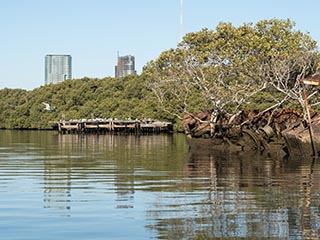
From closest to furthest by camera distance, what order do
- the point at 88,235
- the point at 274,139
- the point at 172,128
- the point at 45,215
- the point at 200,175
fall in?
the point at 88,235 → the point at 45,215 → the point at 200,175 → the point at 274,139 → the point at 172,128

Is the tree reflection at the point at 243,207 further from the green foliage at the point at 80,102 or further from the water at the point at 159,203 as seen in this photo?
the green foliage at the point at 80,102

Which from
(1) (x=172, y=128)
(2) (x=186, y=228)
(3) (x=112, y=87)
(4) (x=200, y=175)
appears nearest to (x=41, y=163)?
(4) (x=200, y=175)

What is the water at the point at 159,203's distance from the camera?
13.1 metres

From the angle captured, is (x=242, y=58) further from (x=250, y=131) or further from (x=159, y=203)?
(x=159, y=203)

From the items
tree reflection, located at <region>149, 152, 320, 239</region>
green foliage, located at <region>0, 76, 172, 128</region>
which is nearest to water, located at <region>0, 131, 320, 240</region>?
tree reflection, located at <region>149, 152, 320, 239</region>

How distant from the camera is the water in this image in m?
13.1

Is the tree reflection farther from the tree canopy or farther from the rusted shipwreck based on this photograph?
the tree canopy

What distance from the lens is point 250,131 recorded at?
45.3m

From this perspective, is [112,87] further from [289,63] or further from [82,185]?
[82,185]

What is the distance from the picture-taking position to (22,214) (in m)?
15.2

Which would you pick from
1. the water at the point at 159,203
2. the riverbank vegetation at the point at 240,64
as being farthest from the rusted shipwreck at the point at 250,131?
the water at the point at 159,203

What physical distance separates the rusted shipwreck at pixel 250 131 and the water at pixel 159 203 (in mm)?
9397

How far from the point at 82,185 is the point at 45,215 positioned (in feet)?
20.9

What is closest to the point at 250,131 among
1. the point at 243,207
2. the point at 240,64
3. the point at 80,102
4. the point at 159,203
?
the point at 240,64
